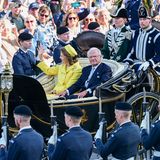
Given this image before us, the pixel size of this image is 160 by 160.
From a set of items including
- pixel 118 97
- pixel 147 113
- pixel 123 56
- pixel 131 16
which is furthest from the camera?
pixel 131 16

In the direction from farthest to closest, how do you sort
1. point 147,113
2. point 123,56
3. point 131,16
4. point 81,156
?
point 131,16 → point 123,56 → point 147,113 → point 81,156

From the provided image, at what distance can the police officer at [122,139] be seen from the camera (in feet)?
41.2

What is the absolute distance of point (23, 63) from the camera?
55.0ft

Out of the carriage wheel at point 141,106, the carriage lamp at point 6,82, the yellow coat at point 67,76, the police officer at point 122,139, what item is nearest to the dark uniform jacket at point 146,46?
the carriage wheel at point 141,106

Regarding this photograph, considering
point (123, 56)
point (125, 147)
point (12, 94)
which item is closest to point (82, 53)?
point (123, 56)

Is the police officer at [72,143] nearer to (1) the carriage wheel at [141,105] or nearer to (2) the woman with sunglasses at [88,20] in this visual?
(1) the carriage wheel at [141,105]

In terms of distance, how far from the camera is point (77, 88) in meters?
15.9

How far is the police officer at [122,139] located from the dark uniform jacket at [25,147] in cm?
96

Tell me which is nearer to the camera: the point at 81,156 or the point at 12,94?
the point at 81,156

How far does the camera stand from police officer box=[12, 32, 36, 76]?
1667 centimetres

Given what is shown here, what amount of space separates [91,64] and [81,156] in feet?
13.4

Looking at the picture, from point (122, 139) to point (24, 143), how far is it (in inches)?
51.6

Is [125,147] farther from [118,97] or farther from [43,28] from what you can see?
[43,28]

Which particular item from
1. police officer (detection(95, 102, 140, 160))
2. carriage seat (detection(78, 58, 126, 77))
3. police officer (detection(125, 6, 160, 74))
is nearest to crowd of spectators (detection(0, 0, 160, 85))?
police officer (detection(125, 6, 160, 74))
